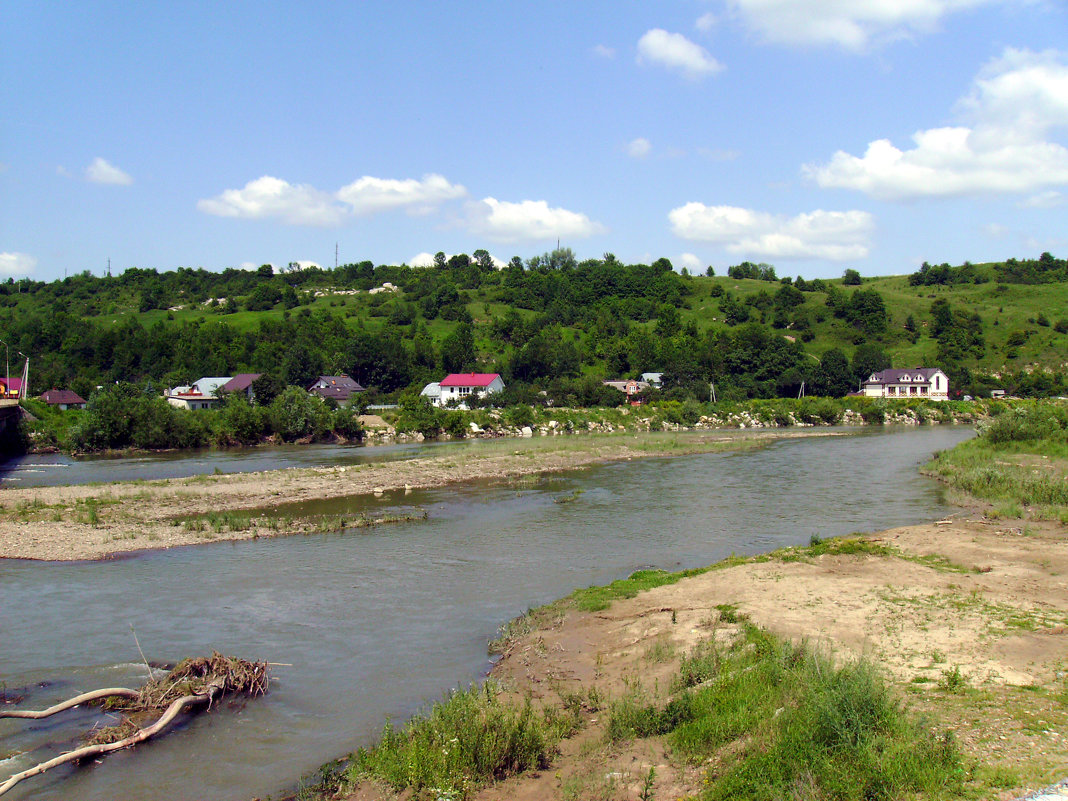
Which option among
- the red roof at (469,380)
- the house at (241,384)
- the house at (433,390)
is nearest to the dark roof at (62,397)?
the house at (241,384)

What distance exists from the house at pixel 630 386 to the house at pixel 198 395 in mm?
45809

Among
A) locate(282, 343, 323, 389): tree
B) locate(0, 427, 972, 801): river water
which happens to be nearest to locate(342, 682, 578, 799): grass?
locate(0, 427, 972, 801): river water

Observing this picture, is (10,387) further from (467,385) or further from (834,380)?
(834,380)

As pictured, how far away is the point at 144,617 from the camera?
15.6m

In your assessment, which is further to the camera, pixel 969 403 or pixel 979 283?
pixel 979 283

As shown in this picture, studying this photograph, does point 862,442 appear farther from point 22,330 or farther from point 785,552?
point 22,330

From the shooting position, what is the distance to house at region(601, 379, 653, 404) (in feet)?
311

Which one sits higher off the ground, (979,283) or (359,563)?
(979,283)

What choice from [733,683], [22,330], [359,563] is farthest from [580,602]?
[22,330]

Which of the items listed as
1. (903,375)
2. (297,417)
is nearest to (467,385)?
(297,417)

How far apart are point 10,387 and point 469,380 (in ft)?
176

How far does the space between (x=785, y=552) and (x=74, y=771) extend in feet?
48.7

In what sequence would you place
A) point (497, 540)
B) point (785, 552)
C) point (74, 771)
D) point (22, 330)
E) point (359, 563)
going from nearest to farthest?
1. point (74, 771)
2. point (785, 552)
3. point (359, 563)
4. point (497, 540)
5. point (22, 330)

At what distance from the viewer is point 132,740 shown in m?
9.89
